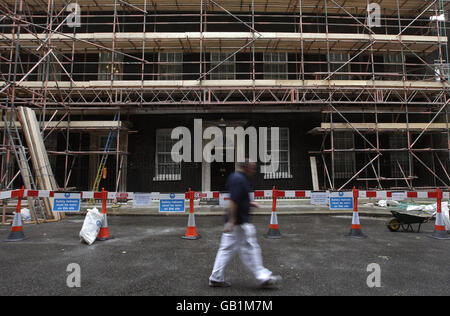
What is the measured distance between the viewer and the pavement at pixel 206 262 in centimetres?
363

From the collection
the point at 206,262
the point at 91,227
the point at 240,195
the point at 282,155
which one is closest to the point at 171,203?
the point at 91,227

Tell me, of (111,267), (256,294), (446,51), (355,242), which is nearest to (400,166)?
(446,51)

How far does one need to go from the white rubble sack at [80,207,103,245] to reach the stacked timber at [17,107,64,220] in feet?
14.0

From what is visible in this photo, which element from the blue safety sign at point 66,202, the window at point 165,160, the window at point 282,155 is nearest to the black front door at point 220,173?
the window at point 165,160

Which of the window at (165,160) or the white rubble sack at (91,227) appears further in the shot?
the window at (165,160)

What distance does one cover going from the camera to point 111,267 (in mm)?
4512

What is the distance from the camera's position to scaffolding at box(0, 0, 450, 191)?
12266mm

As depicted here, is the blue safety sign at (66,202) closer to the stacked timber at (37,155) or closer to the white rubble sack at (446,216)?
the stacked timber at (37,155)

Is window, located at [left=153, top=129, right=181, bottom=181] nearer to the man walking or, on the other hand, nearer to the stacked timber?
the stacked timber

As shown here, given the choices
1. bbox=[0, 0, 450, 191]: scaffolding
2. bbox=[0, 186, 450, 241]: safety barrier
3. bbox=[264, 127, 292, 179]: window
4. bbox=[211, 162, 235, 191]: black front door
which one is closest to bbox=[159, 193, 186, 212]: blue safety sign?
bbox=[0, 186, 450, 241]: safety barrier

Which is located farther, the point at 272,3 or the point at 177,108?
the point at 272,3

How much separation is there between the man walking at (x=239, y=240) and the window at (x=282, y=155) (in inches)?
409
